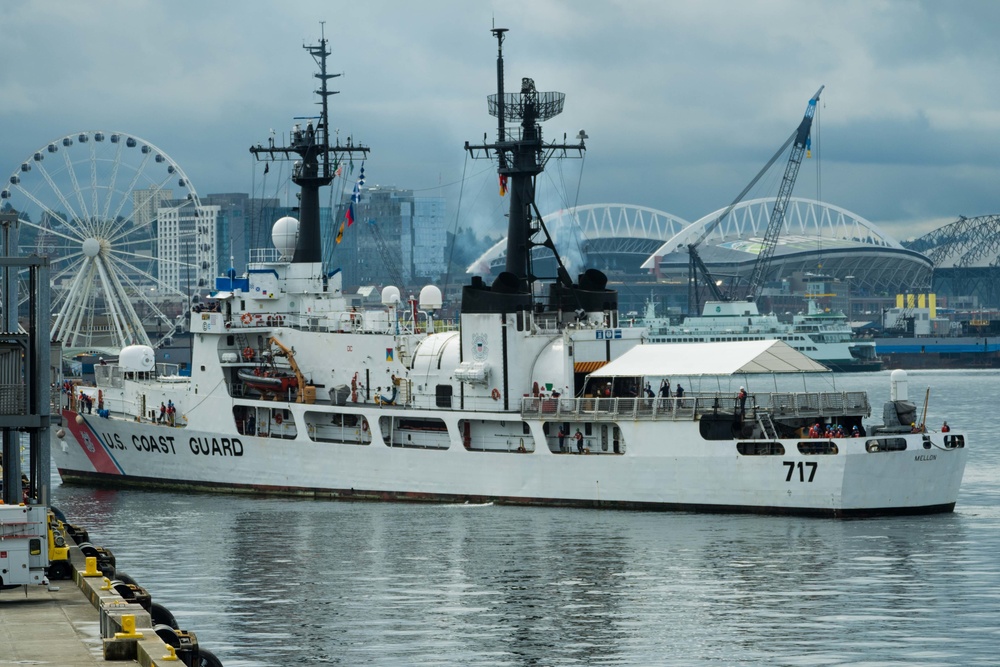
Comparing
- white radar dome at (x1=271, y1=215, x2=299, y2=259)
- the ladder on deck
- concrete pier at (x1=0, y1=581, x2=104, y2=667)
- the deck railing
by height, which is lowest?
concrete pier at (x1=0, y1=581, x2=104, y2=667)

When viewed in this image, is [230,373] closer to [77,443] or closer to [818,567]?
[77,443]

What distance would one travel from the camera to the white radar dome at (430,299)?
4812cm

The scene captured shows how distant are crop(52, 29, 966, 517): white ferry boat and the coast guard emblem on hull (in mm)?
109

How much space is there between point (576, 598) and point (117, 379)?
27.7m

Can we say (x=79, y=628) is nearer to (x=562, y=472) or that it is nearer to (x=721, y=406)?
(x=562, y=472)

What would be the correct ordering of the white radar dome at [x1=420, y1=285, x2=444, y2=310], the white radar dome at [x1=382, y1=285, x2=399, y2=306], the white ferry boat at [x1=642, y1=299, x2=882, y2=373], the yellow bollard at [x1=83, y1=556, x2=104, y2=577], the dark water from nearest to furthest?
the yellow bollard at [x1=83, y1=556, x2=104, y2=577] → the dark water → the white radar dome at [x1=420, y1=285, x2=444, y2=310] → the white radar dome at [x1=382, y1=285, x2=399, y2=306] → the white ferry boat at [x1=642, y1=299, x2=882, y2=373]

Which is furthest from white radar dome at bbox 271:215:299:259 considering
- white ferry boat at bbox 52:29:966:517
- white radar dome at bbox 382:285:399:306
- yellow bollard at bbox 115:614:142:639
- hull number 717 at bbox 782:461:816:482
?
yellow bollard at bbox 115:614:142:639

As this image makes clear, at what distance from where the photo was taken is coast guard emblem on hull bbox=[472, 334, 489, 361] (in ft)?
142

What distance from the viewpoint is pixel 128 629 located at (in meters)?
19.0

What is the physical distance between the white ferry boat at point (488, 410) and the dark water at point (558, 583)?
3.48 feet

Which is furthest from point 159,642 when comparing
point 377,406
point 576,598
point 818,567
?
point 377,406

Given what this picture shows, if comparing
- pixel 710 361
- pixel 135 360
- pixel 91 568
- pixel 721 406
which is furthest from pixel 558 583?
pixel 135 360

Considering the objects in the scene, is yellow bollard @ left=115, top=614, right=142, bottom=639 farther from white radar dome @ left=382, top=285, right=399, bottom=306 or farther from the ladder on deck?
white radar dome @ left=382, top=285, right=399, bottom=306

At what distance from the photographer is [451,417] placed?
42750 millimetres
